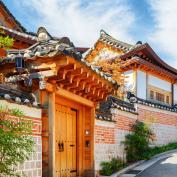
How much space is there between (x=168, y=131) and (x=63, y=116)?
37.8ft

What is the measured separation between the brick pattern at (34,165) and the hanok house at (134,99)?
380 centimetres

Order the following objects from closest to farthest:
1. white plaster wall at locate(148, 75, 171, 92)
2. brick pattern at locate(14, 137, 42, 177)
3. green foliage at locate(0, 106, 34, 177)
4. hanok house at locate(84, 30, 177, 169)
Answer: green foliage at locate(0, 106, 34, 177)
brick pattern at locate(14, 137, 42, 177)
hanok house at locate(84, 30, 177, 169)
white plaster wall at locate(148, 75, 171, 92)

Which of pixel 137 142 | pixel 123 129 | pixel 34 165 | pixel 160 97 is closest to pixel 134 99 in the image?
pixel 137 142

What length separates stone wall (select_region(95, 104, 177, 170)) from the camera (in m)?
12.4

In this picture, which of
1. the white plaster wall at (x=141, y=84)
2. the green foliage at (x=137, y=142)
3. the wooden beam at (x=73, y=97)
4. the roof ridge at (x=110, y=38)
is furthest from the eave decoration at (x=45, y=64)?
the roof ridge at (x=110, y=38)

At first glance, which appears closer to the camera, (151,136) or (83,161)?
(83,161)

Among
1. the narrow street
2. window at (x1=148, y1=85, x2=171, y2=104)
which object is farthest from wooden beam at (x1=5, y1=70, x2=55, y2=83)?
window at (x1=148, y1=85, x2=171, y2=104)

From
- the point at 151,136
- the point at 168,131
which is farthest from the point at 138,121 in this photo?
the point at 168,131

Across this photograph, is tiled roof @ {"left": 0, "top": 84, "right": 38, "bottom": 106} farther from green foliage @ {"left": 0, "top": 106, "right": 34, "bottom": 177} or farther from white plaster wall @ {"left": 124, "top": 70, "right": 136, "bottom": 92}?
white plaster wall @ {"left": 124, "top": 70, "right": 136, "bottom": 92}

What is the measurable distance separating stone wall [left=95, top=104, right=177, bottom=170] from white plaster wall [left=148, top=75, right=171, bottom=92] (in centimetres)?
297

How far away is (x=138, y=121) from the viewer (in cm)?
1664

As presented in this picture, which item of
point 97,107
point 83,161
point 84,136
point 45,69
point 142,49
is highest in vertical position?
point 142,49

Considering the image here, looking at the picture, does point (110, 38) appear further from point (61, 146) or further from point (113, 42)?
point (61, 146)

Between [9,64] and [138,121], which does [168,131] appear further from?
[9,64]
